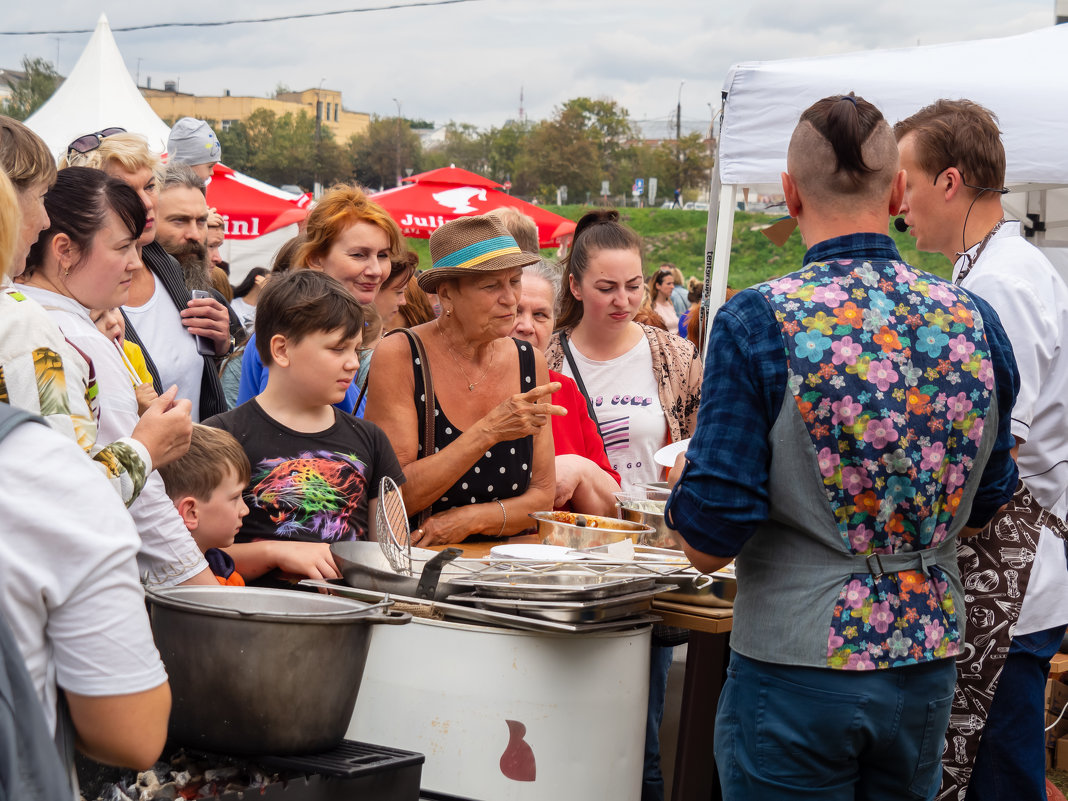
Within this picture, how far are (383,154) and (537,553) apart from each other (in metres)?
59.2

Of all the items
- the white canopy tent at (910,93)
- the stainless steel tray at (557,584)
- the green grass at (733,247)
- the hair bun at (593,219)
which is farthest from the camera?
the green grass at (733,247)

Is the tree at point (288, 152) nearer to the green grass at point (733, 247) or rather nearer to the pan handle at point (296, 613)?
the green grass at point (733, 247)

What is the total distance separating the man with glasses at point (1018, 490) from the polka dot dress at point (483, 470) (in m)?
1.23

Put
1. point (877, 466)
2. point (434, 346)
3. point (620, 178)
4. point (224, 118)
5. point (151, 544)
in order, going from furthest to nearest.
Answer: point (224, 118) → point (620, 178) → point (434, 346) → point (151, 544) → point (877, 466)

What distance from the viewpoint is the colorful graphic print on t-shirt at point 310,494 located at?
8.45 ft

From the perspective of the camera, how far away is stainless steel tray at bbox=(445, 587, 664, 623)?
7.09ft

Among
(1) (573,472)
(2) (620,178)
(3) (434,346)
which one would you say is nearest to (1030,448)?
(1) (573,472)

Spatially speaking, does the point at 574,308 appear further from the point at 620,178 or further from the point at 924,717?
the point at 620,178

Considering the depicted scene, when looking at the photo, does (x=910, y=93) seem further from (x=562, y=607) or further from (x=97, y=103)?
(x=97, y=103)

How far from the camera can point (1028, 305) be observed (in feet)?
8.05

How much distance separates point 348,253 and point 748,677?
227 centimetres

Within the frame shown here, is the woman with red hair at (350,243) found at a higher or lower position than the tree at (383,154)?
lower

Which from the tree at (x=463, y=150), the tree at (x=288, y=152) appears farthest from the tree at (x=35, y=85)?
the tree at (x=463, y=150)

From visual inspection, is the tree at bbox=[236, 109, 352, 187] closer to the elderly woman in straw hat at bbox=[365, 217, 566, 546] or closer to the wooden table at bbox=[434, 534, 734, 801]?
the elderly woman in straw hat at bbox=[365, 217, 566, 546]
